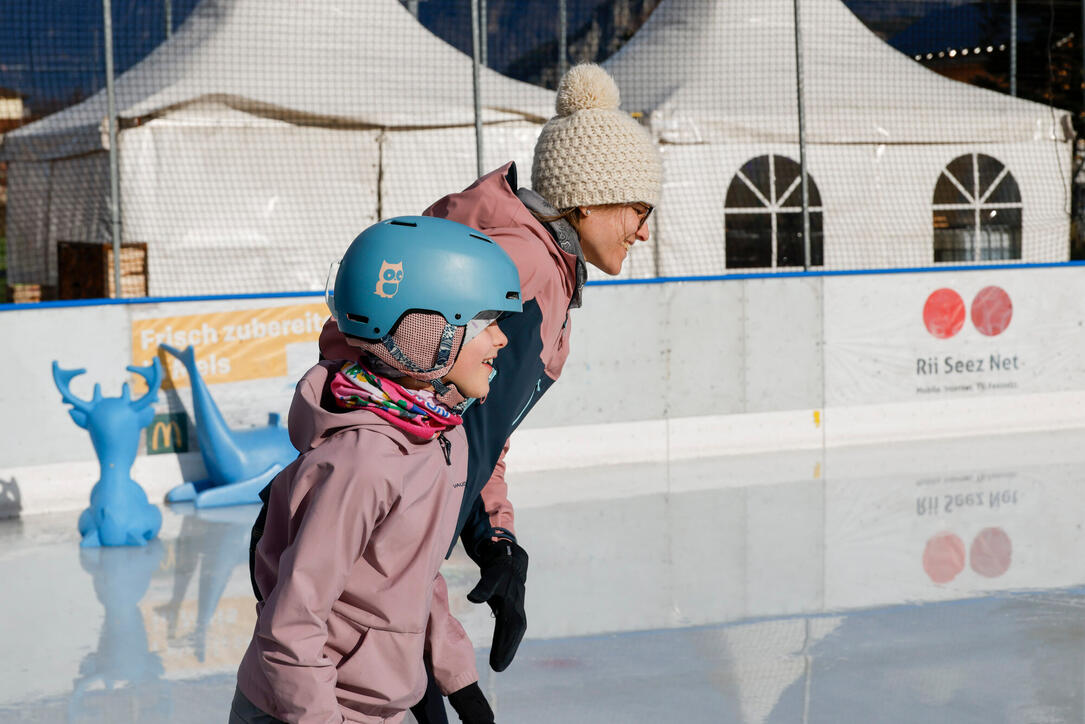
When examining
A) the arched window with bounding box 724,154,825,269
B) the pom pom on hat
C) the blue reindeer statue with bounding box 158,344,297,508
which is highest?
the arched window with bounding box 724,154,825,269

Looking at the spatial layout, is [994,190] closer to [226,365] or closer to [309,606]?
[226,365]

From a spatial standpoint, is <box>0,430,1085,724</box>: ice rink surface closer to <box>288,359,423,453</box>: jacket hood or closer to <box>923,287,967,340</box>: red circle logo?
<box>923,287,967,340</box>: red circle logo

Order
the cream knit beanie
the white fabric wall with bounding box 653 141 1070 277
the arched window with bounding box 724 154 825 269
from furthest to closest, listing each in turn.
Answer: the arched window with bounding box 724 154 825 269 → the white fabric wall with bounding box 653 141 1070 277 → the cream knit beanie

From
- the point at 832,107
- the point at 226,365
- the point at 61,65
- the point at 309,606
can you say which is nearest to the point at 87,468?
the point at 226,365

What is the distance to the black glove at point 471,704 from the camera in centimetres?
244

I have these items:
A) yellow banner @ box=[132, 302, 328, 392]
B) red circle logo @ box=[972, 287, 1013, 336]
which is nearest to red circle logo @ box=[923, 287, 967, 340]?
red circle logo @ box=[972, 287, 1013, 336]

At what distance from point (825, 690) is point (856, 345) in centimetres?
515

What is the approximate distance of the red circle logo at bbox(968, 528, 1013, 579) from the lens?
5824mm

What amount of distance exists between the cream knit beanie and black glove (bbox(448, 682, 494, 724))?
3.26 feet

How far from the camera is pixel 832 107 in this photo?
37.1ft

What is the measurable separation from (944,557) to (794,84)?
6.58 metres

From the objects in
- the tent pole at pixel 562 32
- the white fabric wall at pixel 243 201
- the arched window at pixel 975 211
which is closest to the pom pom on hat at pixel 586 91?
the white fabric wall at pixel 243 201

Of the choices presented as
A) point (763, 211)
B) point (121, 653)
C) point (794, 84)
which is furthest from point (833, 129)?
point (121, 653)

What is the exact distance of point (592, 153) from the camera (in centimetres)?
257
